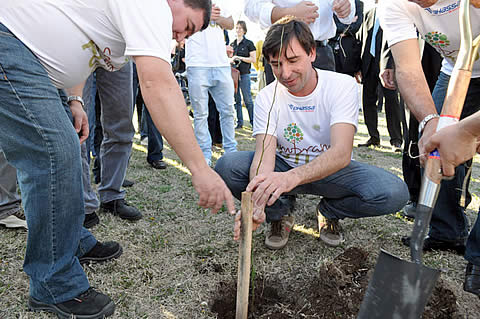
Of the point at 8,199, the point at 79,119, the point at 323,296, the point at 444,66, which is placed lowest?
the point at 8,199

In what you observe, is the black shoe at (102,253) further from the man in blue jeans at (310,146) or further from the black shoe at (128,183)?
the black shoe at (128,183)

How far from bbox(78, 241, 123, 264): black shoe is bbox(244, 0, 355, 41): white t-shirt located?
213cm

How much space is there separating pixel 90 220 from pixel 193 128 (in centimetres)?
122

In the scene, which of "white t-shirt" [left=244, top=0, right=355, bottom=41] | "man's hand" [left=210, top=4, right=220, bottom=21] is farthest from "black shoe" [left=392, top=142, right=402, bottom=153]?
"man's hand" [left=210, top=4, right=220, bottom=21]

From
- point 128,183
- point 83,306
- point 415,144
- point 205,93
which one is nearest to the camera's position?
point 83,306

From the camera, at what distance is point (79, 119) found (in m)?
2.08

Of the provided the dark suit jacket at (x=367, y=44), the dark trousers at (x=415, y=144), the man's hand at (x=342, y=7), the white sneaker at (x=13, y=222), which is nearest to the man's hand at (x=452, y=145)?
the dark trousers at (x=415, y=144)

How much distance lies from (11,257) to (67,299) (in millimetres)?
826

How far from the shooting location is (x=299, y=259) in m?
2.35

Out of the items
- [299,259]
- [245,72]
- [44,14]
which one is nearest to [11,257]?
[44,14]

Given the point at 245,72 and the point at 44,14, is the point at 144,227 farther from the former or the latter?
the point at 245,72

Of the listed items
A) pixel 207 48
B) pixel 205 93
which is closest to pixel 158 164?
pixel 205 93

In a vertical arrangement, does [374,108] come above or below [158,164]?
above

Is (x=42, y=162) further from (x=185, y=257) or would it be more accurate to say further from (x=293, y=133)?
(x=293, y=133)
